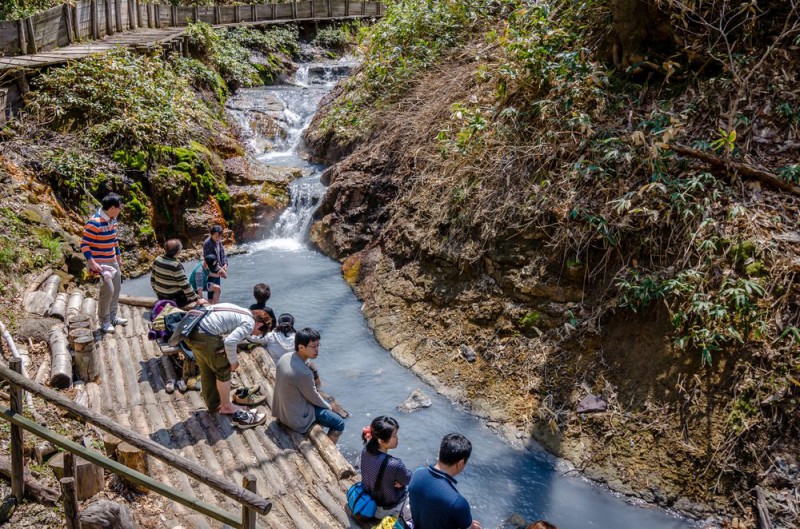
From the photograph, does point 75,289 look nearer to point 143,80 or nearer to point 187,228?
point 187,228

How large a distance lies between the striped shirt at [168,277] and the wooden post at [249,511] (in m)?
4.19

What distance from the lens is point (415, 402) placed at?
25.3 feet

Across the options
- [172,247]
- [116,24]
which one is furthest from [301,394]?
[116,24]

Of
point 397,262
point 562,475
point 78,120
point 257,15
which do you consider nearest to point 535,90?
point 397,262

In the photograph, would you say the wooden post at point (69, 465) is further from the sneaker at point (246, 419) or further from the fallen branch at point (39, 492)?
the sneaker at point (246, 419)

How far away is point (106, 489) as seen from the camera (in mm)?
4871

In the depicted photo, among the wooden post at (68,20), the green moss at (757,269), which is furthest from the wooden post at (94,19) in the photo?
the green moss at (757,269)

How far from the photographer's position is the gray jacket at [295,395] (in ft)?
18.8

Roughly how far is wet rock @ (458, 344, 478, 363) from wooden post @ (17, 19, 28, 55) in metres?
11.7

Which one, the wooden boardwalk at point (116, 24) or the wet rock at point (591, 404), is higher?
the wooden boardwalk at point (116, 24)

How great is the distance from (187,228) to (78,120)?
10.0 feet

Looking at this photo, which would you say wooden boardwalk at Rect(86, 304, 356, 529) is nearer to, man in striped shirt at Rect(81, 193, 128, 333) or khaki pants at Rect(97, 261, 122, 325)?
khaki pants at Rect(97, 261, 122, 325)

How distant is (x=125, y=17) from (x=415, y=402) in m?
17.4

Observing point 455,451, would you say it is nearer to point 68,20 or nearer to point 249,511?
point 249,511
